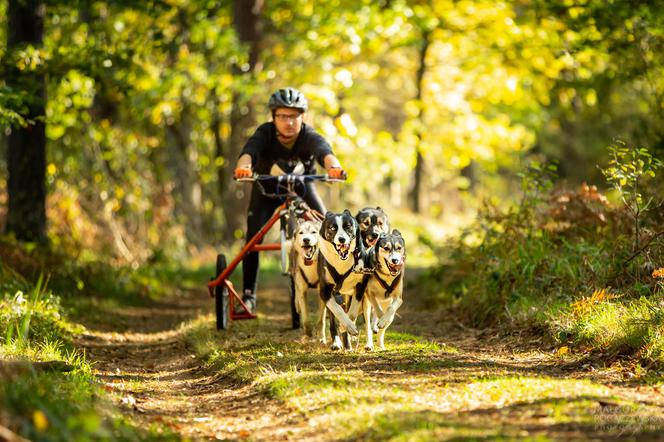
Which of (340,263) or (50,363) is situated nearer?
(50,363)

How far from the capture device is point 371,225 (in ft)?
26.2

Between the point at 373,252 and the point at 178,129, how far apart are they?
15565mm

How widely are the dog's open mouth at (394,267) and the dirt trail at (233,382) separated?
0.82 metres

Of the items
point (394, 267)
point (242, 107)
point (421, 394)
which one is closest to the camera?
point (421, 394)

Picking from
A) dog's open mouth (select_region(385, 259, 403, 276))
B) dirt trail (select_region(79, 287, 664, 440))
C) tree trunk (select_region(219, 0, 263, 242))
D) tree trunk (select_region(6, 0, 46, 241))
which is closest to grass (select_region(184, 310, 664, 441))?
dirt trail (select_region(79, 287, 664, 440))

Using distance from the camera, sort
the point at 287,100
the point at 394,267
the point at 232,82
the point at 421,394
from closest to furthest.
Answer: the point at 421,394 < the point at 394,267 < the point at 287,100 < the point at 232,82

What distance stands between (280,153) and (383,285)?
271cm

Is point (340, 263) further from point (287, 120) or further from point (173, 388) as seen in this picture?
point (287, 120)

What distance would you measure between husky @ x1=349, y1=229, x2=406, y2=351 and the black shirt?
2119mm

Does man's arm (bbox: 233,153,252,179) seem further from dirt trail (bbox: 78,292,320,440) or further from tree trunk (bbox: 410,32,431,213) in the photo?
tree trunk (bbox: 410,32,431,213)

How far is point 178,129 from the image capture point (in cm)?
2234

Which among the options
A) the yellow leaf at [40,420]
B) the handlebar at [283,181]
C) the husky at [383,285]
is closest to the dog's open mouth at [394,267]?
the husky at [383,285]

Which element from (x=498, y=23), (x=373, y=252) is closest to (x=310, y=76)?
(x=498, y=23)

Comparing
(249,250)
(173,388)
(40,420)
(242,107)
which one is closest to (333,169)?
(249,250)
